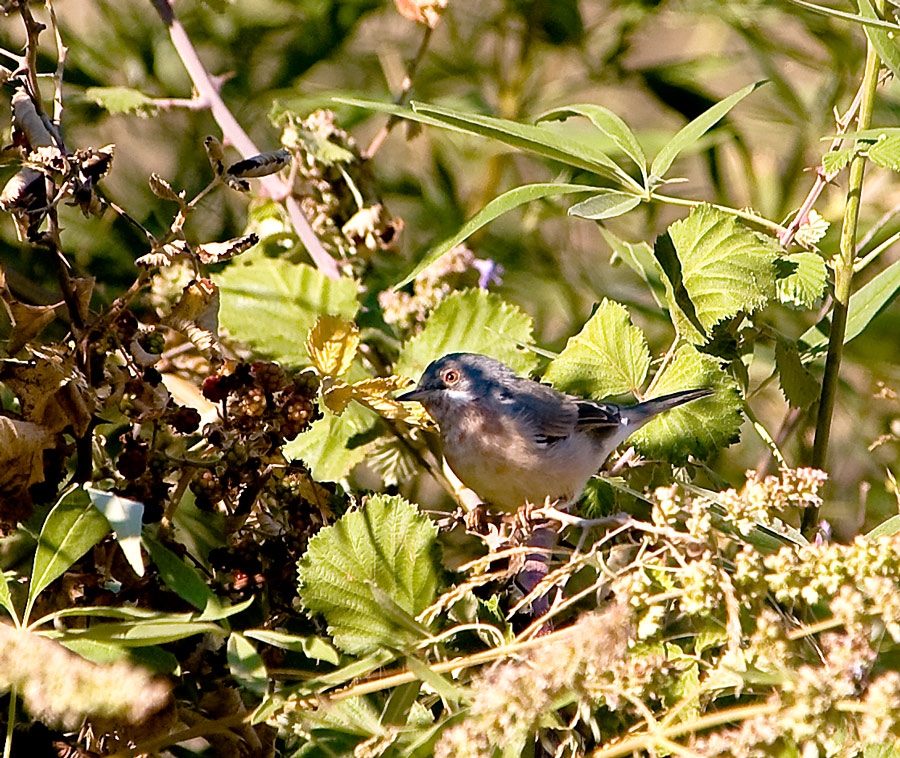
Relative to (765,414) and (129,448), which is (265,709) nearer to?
(129,448)

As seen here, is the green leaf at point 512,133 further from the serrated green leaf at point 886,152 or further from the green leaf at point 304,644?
the green leaf at point 304,644

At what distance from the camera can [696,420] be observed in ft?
3.87

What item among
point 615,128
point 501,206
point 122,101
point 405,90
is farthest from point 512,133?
point 122,101

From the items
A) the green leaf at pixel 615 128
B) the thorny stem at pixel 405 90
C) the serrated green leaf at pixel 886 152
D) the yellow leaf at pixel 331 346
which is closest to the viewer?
the serrated green leaf at pixel 886 152

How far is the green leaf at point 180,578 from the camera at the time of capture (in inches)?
36.8

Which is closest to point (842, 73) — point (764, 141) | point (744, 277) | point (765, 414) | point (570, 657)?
point (764, 141)

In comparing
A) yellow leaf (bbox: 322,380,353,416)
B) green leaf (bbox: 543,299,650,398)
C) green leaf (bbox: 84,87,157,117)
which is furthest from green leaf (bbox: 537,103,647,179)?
green leaf (bbox: 84,87,157,117)

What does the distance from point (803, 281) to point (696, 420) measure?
0.18 metres

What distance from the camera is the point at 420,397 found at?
1758 mm

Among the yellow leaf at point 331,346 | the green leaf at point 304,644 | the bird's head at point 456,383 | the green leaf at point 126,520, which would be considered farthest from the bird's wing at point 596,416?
the green leaf at point 126,520

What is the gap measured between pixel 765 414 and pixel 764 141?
2.06 ft

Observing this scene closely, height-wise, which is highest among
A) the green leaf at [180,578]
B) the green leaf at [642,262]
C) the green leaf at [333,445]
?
the green leaf at [642,262]

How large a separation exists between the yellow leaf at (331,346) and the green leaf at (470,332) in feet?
0.73

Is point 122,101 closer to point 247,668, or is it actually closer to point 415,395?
point 415,395
